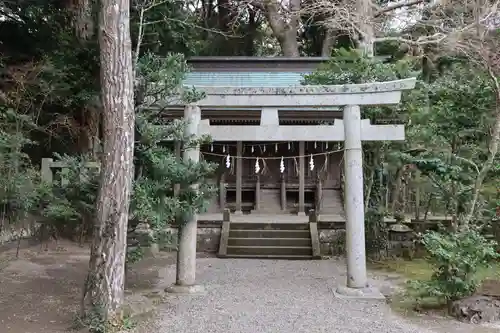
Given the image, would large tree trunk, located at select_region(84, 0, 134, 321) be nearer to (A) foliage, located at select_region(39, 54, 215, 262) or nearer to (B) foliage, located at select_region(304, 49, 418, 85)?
(A) foliage, located at select_region(39, 54, 215, 262)

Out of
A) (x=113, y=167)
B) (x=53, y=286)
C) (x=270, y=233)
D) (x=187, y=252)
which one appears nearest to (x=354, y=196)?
(x=187, y=252)

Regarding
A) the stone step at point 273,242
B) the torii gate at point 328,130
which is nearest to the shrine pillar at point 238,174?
the stone step at point 273,242

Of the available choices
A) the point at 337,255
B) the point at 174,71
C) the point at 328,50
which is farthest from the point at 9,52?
the point at 328,50

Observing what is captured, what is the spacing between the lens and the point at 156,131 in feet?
20.6

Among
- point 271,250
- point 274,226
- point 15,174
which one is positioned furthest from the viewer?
point 274,226

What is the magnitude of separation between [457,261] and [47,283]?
234 inches

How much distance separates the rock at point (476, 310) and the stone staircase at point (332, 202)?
26.4 feet

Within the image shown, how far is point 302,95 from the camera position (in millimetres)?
7219

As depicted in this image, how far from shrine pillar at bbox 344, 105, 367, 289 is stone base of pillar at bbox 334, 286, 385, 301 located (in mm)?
89

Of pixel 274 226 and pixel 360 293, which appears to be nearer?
pixel 360 293

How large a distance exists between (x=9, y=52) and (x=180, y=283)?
7.55m

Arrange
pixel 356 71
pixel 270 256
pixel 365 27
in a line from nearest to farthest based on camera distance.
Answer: pixel 356 71 → pixel 270 256 → pixel 365 27

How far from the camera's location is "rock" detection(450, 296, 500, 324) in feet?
18.1

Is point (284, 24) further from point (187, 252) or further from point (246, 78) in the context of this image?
point (187, 252)
